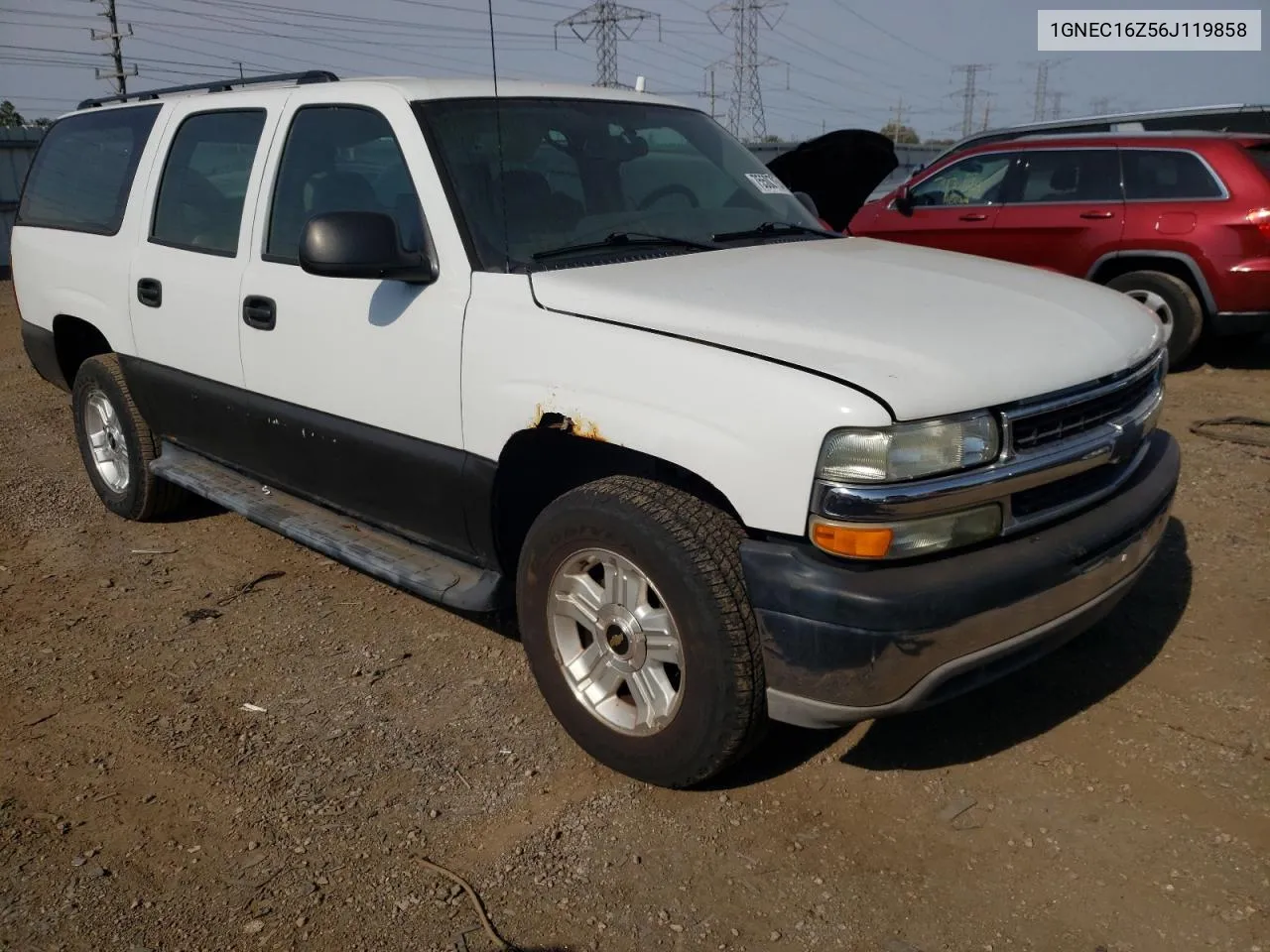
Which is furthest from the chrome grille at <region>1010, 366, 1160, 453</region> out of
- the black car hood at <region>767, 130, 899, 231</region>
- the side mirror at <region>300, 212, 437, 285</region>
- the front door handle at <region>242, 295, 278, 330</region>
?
the black car hood at <region>767, 130, 899, 231</region>

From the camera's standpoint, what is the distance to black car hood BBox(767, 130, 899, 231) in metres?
5.71

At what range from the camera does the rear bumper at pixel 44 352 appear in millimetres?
5539

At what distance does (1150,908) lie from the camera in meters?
2.50

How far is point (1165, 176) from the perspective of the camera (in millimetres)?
7957

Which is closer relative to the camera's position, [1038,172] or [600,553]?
[600,553]

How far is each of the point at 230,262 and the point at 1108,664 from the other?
3.47 metres

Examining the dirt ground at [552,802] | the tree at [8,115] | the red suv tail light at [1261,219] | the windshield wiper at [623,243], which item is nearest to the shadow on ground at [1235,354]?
the red suv tail light at [1261,219]

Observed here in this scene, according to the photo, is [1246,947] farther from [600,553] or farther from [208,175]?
[208,175]

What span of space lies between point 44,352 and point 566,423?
3952 mm

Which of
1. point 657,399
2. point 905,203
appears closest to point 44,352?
point 657,399

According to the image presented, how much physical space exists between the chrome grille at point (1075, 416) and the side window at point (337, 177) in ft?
6.17

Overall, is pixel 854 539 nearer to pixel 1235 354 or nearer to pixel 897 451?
pixel 897 451

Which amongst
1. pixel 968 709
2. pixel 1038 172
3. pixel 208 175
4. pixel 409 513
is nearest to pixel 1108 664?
pixel 968 709

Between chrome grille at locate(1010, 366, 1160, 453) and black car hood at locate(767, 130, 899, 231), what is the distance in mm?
2895
